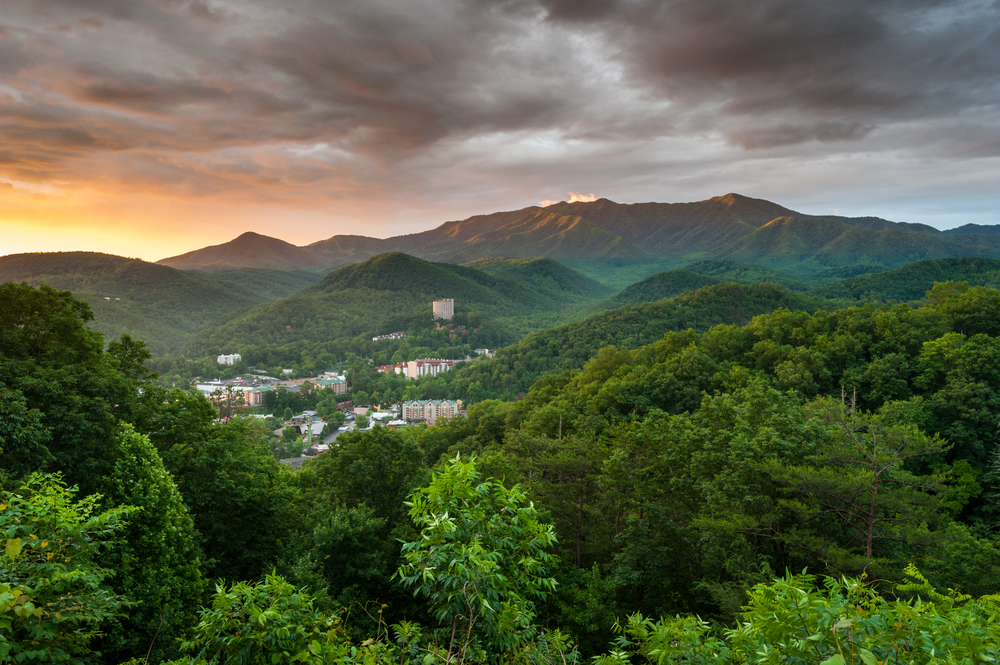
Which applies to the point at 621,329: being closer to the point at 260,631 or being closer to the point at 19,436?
the point at 19,436

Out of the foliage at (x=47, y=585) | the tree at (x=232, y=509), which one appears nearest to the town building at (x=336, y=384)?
the tree at (x=232, y=509)

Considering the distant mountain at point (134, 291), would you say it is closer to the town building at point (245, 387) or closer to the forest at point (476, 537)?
the town building at point (245, 387)

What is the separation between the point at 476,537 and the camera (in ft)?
14.1

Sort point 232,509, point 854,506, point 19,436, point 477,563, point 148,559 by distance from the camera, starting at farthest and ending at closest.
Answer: point 232,509 → point 854,506 → point 148,559 → point 19,436 → point 477,563

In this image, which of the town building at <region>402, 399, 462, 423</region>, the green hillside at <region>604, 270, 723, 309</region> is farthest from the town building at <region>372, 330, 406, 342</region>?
the green hillside at <region>604, 270, 723, 309</region>

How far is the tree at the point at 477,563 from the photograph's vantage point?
396 centimetres

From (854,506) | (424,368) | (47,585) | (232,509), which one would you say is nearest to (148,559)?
(232,509)

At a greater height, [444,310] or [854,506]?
[444,310]

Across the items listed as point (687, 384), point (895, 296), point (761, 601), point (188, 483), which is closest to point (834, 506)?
point (761, 601)

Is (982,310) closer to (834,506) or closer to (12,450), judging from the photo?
(834,506)

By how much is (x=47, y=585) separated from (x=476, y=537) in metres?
3.89

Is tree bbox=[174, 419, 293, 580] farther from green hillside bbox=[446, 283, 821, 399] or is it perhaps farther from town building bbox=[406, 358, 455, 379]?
town building bbox=[406, 358, 455, 379]

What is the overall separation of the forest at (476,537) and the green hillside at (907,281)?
9033 centimetres

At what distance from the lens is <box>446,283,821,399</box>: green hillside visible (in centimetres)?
7594
